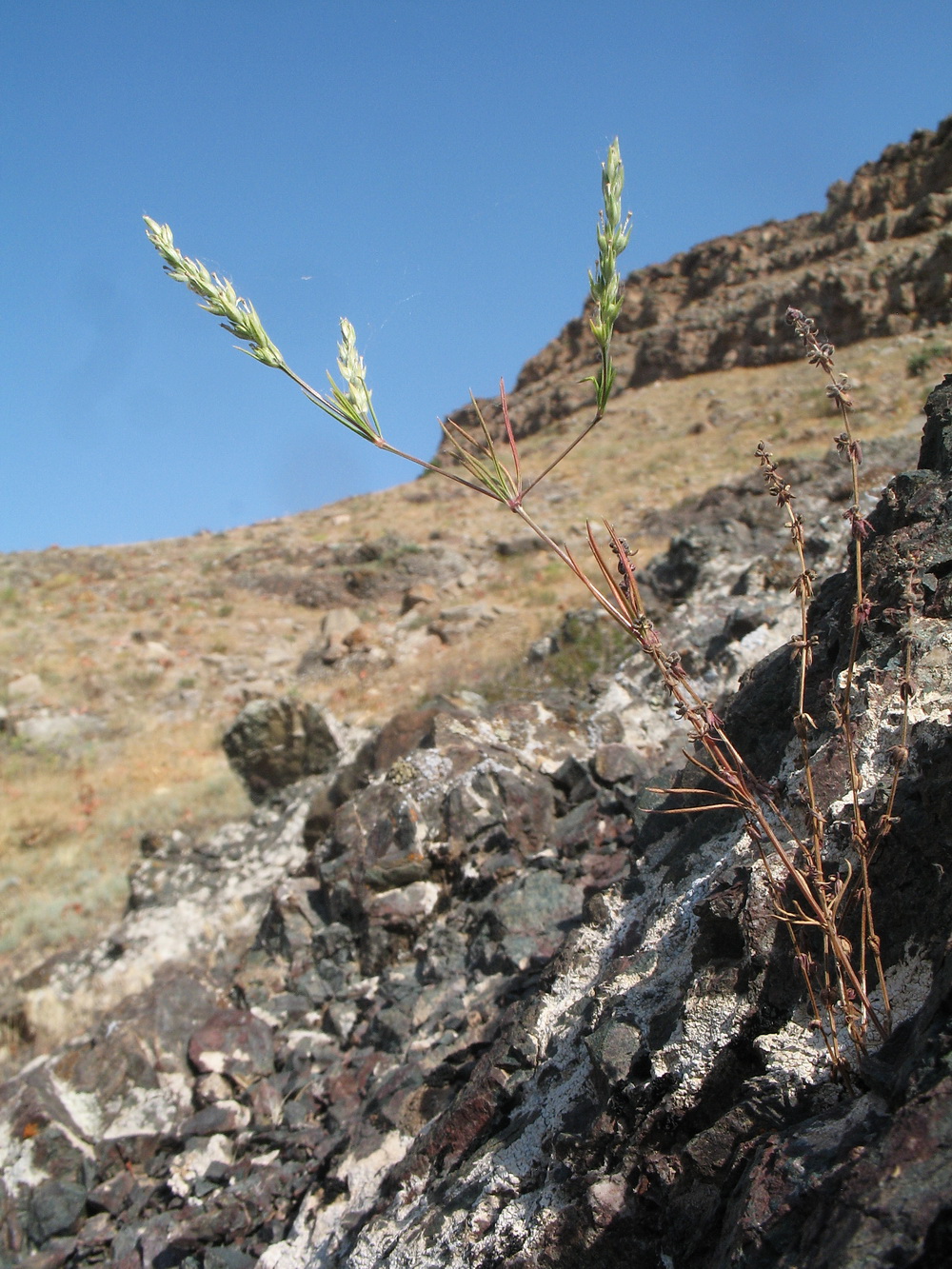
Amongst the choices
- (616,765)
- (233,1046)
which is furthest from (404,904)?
(616,765)

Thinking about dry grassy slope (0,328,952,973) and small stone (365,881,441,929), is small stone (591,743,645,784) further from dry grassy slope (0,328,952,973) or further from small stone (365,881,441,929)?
dry grassy slope (0,328,952,973)

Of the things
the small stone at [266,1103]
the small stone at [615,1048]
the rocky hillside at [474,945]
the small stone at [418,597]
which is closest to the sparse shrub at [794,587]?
the rocky hillside at [474,945]

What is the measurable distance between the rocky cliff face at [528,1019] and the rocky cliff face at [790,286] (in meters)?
15.3

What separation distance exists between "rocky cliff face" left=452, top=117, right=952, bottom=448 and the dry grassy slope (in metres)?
2.00

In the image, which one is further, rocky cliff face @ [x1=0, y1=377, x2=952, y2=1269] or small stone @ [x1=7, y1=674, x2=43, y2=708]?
small stone @ [x1=7, y1=674, x2=43, y2=708]

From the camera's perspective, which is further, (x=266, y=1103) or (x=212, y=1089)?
(x=212, y=1089)

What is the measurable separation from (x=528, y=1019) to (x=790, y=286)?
1209 inches

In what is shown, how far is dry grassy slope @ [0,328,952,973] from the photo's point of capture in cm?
783

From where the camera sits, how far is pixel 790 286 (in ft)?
92.9

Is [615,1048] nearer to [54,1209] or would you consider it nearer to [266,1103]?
[266,1103]

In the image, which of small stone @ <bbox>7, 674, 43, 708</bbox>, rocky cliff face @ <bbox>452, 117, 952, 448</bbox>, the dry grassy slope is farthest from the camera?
rocky cliff face @ <bbox>452, 117, 952, 448</bbox>

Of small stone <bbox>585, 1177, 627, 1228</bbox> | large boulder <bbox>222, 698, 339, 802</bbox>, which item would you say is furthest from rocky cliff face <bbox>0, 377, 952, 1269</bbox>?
large boulder <bbox>222, 698, 339, 802</bbox>

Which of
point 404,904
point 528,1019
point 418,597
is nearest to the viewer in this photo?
point 528,1019

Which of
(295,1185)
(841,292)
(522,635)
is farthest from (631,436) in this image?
(295,1185)
